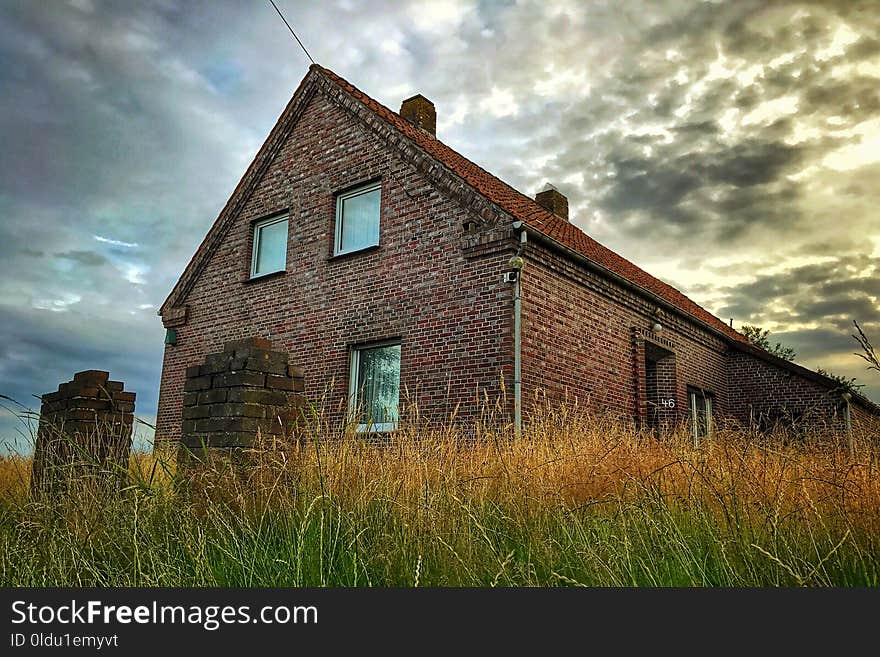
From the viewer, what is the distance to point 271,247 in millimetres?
14188

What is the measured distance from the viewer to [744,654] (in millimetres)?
2506

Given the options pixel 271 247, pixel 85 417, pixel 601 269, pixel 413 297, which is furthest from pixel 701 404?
pixel 85 417

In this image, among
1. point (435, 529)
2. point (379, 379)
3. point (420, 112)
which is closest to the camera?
point (435, 529)

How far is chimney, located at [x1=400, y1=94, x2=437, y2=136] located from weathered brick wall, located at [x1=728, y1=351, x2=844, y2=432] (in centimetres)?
957

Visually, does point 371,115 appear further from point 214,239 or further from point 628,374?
point 628,374

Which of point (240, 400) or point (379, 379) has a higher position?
point (379, 379)

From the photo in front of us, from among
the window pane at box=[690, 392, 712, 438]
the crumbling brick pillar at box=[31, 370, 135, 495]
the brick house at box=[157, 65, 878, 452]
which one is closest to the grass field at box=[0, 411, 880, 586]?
the crumbling brick pillar at box=[31, 370, 135, 495]

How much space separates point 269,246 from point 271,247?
3.2 inches

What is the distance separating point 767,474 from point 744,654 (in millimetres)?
2716

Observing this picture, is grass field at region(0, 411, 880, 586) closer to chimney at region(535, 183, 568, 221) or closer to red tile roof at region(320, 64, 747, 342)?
red tile roof at region(320, 64, 747, 342)

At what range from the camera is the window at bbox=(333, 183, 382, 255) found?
12.4 m

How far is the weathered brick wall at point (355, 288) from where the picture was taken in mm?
10359

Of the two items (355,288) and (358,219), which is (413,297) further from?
(358,219)

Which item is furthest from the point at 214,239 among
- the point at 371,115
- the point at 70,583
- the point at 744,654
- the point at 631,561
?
the point at 744,654
